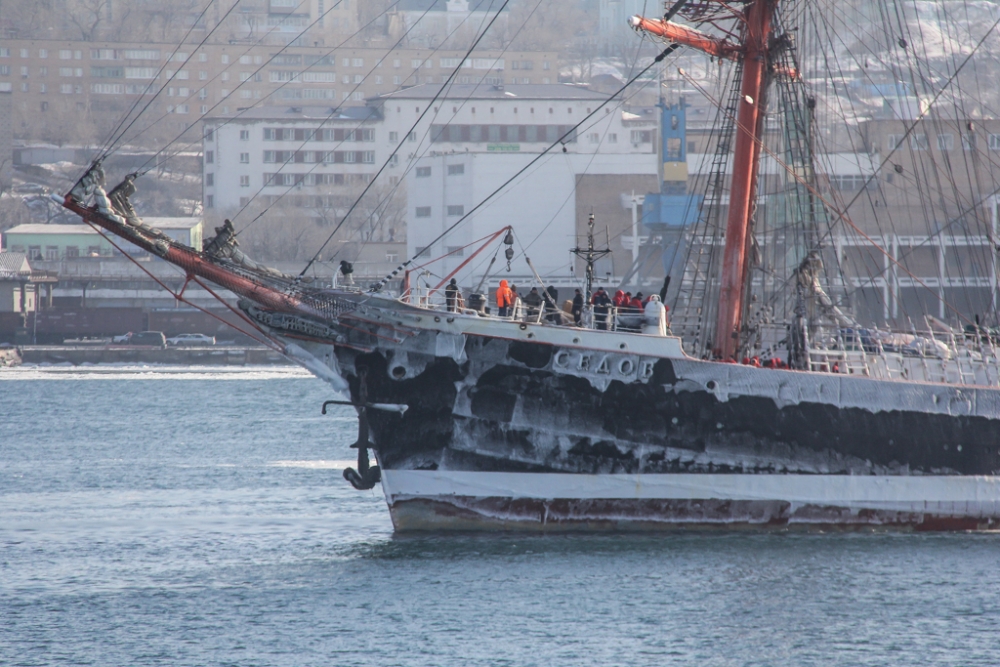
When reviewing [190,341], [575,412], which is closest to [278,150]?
[190,341]

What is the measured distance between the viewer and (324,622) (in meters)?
23.5

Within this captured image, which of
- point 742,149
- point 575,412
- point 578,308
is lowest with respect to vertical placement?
point 575,412

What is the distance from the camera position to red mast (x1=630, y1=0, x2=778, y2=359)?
31828mm

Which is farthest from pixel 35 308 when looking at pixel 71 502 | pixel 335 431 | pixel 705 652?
pixel 705 652

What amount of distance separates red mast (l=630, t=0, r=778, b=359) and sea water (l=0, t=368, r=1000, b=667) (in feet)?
17.9

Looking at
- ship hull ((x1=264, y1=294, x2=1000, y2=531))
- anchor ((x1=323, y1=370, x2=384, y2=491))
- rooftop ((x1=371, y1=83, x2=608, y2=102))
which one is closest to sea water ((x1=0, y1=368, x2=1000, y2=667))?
ship hull ((x1=264, y1=294, x2=1000, y2=531))

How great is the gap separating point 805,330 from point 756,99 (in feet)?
19.4

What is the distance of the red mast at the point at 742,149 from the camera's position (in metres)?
31.8

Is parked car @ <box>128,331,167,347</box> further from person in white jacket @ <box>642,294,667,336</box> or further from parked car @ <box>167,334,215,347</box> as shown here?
person in white jacket @ <box>642,294,667,336</box>

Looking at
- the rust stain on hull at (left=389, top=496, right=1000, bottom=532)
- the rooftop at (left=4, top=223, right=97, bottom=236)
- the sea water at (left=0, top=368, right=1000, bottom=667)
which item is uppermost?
the rooftop at (left=4, top=223, right=97, bottom=236)

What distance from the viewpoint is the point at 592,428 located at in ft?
94.2

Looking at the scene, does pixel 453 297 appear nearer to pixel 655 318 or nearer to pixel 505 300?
pixel 505 300

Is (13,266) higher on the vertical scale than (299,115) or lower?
lower

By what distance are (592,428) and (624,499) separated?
5.98 feet
